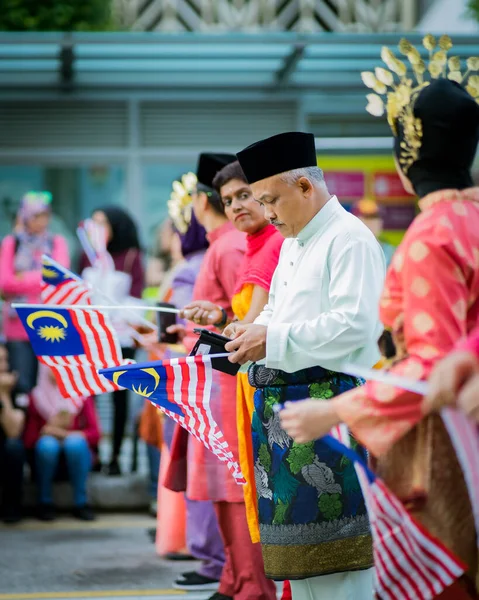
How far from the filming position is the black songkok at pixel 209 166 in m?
5.35

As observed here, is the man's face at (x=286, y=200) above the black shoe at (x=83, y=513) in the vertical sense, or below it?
above

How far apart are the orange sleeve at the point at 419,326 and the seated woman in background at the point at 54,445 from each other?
17.9 ft

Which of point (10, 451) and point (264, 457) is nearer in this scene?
point (264, 457)

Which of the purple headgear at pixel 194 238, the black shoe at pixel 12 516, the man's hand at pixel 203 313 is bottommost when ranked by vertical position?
the black shoe at pixel 12 516

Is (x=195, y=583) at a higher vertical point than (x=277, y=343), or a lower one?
lower

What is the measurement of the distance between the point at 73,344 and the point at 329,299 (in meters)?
1.65

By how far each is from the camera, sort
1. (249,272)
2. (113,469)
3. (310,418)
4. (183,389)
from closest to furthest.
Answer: (310,418) < (183,389) < (249,272) < (113,469)

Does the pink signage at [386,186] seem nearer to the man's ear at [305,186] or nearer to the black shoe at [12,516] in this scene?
the black shoe at [12,516]

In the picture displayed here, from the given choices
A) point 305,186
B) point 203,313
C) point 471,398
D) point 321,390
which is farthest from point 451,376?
point 203,313

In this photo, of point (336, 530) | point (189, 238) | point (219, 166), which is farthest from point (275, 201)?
point (189, 238)

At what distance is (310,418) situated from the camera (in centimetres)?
266

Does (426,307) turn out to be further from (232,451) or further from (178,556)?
(178,556)

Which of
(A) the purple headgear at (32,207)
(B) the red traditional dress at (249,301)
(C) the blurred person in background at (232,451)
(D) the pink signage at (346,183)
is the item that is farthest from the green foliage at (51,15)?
(B) the red traditional dress at (249,301)

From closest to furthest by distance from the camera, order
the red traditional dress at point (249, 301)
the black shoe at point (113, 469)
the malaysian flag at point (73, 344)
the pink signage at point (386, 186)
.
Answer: the red traditional dress at point (249, 301) < the malaysian flag at point (73, 344) < the black shoe at point (113, 469) < the pink signage at point (386, 186)
